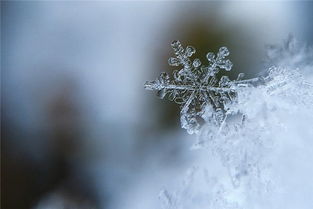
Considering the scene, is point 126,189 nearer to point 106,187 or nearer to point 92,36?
point 106,187

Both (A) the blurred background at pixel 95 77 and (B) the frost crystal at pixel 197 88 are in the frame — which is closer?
(B) the frost crystal at pixel 197 88

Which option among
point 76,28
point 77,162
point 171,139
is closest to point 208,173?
point 171,139

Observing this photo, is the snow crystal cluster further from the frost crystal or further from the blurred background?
the blurred background

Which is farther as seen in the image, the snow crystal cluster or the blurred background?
the blurred background

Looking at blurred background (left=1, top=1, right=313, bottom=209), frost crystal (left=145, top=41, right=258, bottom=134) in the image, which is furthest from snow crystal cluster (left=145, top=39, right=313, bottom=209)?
blurred background (left=1, top=1, right=313, bottom=209)

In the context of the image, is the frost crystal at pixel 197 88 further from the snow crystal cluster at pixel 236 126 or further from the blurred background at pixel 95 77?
the blurred background at pixel 95 77

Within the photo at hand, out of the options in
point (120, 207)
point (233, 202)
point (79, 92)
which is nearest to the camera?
point (233, 202)

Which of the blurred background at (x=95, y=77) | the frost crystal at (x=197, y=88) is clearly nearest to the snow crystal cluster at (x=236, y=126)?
the frost crystal at (x=197, y=88)
